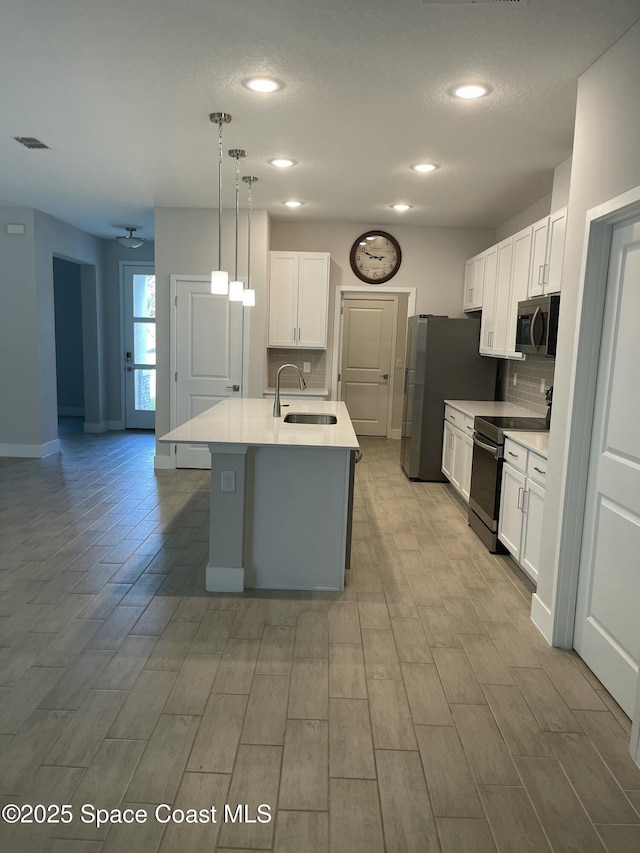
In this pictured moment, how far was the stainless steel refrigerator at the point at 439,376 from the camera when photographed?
228 inches

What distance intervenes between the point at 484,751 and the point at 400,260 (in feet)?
17.7

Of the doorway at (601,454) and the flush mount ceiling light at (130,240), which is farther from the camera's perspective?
the flush mount ceiling light at (130,240)

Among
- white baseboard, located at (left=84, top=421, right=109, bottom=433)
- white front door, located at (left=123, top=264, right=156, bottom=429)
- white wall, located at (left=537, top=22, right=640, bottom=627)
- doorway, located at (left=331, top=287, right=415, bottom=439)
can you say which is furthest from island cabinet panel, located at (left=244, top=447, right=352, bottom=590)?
white baseboard, located at (left=84, top=421, right=109, bottom=433)

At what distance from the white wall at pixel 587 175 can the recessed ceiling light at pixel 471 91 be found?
0.43m

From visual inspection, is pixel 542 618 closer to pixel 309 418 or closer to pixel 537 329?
pixel 537 329

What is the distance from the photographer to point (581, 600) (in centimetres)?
278

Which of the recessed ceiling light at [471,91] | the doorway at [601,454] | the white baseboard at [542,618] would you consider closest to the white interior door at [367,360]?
the recessed ceiling light at [471,91]

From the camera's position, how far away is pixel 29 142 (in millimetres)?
3975

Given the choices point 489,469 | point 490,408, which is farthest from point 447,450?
point 489,469

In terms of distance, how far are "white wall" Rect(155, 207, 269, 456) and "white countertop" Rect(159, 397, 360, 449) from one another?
171 centimetres

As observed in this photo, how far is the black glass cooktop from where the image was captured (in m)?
4.07

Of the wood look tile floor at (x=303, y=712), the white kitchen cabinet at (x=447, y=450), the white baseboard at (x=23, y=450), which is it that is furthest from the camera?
the white baseboard at (x=23, y=450)

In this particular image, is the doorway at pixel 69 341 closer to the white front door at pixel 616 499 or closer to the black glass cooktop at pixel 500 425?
the black glass cooktop at pixel 500 425

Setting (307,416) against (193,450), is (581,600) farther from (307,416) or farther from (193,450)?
(193,450)
